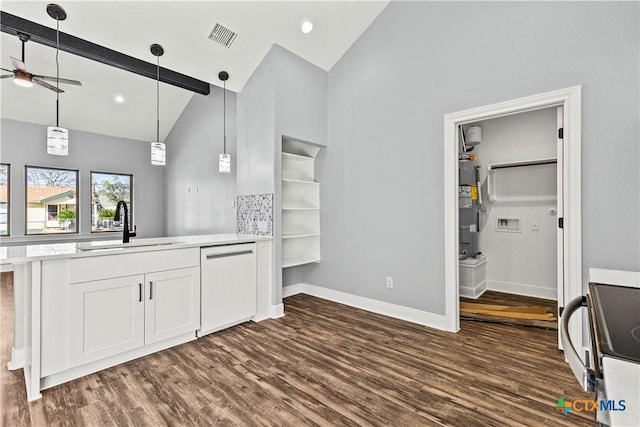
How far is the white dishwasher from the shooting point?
2939 millimetres

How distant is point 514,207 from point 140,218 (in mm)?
7546

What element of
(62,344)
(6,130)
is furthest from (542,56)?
(6,130)

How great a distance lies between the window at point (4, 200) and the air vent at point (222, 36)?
17.5ft

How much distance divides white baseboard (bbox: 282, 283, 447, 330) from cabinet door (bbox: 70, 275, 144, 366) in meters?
2.14

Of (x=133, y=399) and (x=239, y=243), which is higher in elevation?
(x=239, y=243)

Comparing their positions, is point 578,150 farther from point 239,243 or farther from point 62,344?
point 62,344

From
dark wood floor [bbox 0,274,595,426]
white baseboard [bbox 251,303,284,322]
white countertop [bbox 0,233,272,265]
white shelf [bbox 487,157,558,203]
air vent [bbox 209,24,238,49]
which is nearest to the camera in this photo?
dark wood floor [bbox 0,274,595,426]

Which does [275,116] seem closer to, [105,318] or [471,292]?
[105,318]

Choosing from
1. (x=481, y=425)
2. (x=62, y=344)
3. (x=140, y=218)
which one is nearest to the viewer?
(x=481, y=425)

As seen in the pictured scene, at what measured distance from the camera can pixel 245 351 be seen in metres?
2.66

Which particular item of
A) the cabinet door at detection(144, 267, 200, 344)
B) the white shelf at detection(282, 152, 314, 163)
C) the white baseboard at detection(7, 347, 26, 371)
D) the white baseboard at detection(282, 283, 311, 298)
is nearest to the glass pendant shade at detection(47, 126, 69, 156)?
the cabinet door at detection(144, 267, 200, 344)

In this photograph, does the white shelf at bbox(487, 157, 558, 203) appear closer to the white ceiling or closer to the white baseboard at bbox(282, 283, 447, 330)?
the white baseboard at bbox(282, 283, 447, 330)

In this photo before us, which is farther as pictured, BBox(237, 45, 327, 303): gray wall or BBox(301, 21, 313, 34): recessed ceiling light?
BBox(237, 45, 327, 303): gray wall

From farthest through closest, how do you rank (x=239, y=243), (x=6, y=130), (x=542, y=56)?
(x=6, y=130) → (x=239, y=243) → (x=542, y=56)
